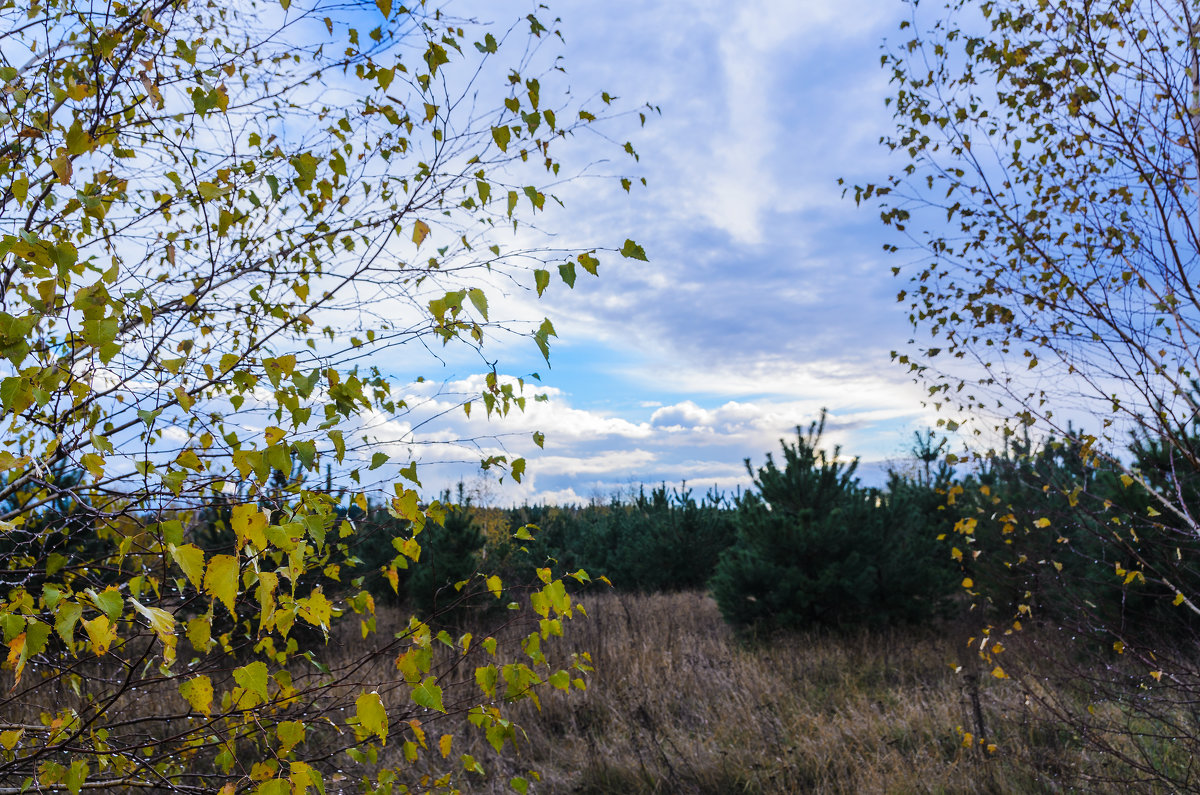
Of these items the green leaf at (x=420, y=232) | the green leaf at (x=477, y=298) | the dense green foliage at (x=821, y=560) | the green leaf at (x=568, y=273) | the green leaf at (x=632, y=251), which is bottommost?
the dense green foliage at (x=821, y=560)

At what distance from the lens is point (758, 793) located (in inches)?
173

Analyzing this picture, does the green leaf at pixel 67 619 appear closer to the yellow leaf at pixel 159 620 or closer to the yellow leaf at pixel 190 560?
the yellow leaf at pixel 159 620

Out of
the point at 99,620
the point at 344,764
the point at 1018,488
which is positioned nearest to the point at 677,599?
the point at 1018,488

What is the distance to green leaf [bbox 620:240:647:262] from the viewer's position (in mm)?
2096

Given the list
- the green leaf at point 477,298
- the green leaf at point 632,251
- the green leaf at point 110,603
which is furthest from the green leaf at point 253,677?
the green leaf at point 632,251

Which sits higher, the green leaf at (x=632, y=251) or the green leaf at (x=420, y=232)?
the green leaf at (x=420, y=232)

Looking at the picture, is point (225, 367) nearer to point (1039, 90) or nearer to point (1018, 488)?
point (1039, 90)

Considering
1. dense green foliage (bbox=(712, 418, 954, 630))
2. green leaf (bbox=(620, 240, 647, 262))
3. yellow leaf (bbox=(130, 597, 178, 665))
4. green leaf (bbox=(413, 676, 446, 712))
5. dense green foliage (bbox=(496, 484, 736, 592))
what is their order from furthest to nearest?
dense green foliage (bbox=(496, 484, 736, 592)) → dense green foliage (bbox=(712, 418, 954, 630)) → green leaf (bbox=(620, 240, 647, 262)) → green leaf (bbox=(413, 676, 446, 712)) → yellow leaf (bbox=(130, 597, 178, 665))

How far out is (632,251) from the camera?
2115 mm

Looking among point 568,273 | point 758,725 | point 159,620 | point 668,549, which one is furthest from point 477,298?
point 668,549

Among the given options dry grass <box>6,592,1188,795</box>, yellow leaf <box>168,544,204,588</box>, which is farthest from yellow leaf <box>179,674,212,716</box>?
dry grass <box>6,592,1188,795</box>

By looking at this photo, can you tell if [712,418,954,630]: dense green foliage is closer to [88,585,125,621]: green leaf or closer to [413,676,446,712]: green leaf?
[413,676,446,712]: green leaf

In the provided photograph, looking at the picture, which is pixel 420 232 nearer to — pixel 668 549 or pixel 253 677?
pixel 253 677

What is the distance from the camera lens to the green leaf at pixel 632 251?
6.88 ft
